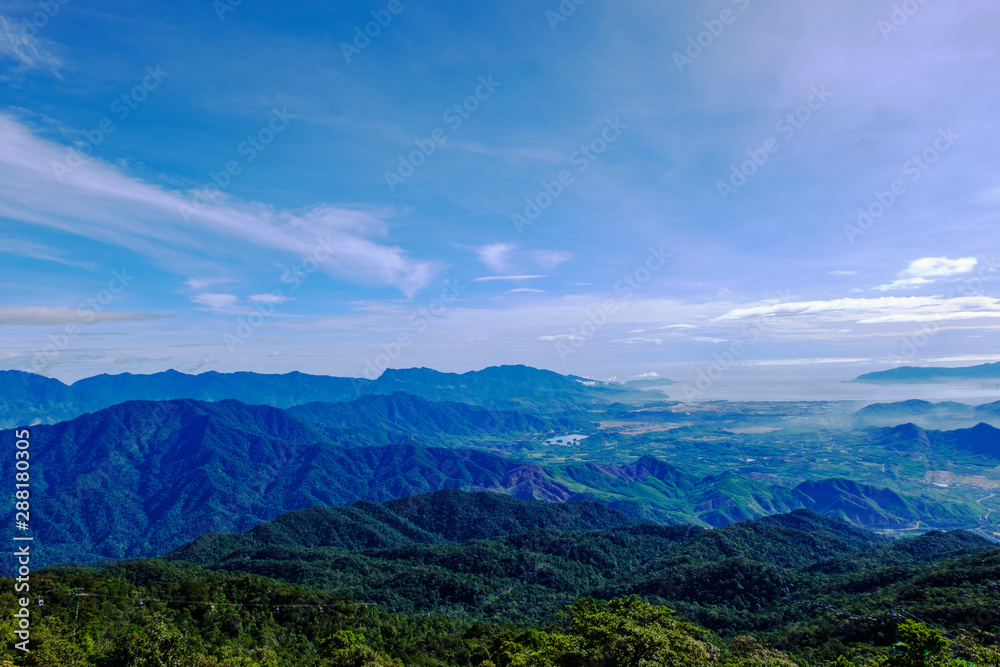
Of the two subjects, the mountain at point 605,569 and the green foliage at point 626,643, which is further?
the mountain at point 605,569

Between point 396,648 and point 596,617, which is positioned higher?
point 596,617

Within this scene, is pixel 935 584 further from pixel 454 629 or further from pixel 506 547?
pixel 506 547

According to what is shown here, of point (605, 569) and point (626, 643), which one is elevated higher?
point (626, 643)

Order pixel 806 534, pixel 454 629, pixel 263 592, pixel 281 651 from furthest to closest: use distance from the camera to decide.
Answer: pixel 806 534 → pixel 454 629 → pixel 263 592 → pixel 281 651

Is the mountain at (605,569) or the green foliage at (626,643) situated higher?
the green foliage at (626,643)

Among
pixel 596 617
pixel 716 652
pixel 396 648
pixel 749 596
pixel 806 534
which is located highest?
pixel 596 617

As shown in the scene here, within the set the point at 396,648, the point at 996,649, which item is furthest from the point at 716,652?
the point at 396,648

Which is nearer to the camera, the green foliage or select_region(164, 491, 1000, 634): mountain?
the green foliage

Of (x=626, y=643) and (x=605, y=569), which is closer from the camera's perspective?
(x=626, y=643)

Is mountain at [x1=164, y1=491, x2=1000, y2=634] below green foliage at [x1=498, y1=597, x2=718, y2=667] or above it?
below

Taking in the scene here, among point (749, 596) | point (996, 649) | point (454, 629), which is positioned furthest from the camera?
point (749, 596)

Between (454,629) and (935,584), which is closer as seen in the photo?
(935,584)
